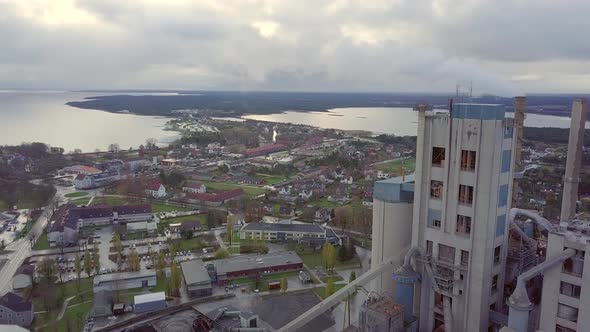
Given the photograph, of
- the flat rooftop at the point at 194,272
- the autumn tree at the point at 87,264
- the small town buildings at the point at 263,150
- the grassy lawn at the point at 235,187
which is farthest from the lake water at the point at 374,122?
the autumn tree at the point at 87,264

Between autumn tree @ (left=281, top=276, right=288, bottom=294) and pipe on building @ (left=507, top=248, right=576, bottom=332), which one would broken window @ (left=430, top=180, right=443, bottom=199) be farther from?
autumn tree @ (left=281, top=276, right=288, bottom=294)

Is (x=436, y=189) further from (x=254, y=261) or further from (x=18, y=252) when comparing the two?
(x=18, y=252)

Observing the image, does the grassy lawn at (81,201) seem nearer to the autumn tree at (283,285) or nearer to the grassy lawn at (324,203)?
the grassy lawn at (324,203)

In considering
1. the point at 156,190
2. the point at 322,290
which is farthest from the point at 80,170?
the point at 322,290

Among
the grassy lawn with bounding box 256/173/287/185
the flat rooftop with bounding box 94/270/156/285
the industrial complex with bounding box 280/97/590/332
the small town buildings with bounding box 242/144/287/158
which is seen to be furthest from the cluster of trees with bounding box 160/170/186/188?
the industrial complex with bounding box 280/97/590/332

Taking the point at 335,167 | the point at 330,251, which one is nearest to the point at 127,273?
the point at 330,251
